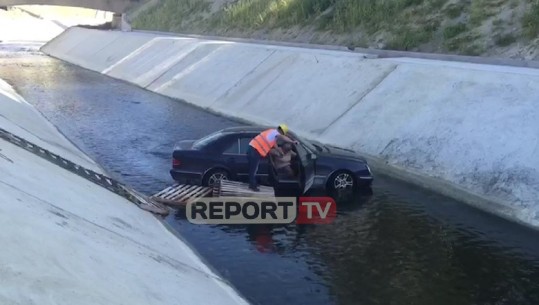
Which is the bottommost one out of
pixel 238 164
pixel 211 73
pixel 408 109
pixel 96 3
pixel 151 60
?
pixel 238 164

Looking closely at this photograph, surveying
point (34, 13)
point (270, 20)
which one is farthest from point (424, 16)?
point (34, 13)

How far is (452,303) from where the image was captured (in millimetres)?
9523

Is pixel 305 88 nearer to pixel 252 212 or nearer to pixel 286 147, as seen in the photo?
pixel 286 147

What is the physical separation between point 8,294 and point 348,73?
1996cm

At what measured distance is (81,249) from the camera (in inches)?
307

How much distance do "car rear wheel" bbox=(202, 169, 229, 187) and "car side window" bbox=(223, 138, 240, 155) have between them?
0.46 metres

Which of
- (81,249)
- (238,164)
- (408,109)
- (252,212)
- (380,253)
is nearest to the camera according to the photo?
(81,249)

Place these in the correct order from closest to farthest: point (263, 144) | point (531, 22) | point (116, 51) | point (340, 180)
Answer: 1. point (263, 144)
2. point (340, 180)
3. point (531, 22)
4. point (116, 51)

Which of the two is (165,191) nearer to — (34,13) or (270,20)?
(270,20)

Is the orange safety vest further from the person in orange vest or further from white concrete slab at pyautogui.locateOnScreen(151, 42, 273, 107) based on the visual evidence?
white concrete slab at pyautogui.locateOnScreen(151, 42, 273, 107)

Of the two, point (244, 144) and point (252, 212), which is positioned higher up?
point (244, 144)

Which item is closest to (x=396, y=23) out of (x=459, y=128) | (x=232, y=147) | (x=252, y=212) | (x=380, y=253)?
(x=459, y=128)

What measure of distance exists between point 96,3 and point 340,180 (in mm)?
61835

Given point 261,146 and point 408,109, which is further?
point 408,109
